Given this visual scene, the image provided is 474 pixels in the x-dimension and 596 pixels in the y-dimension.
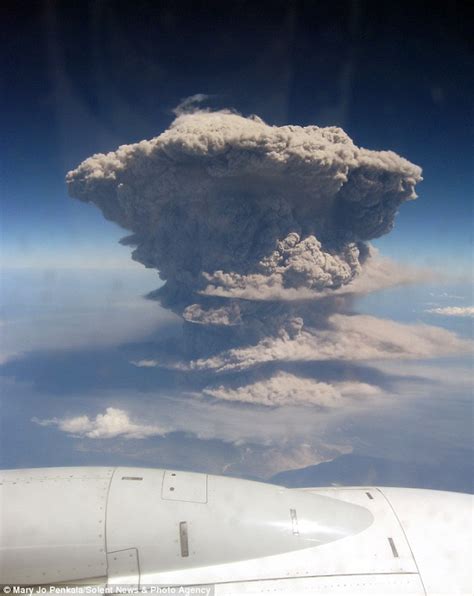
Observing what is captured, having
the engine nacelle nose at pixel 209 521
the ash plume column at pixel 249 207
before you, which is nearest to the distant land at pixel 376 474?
the ash plume column at pixel 249 207

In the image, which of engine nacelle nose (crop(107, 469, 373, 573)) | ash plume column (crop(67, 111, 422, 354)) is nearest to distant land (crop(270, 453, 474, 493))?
ash plume column (crop(67, 111, 422, 354))

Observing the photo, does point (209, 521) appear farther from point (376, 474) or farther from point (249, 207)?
point (376, 474)

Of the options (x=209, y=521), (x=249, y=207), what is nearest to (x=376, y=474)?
(x=249, y=207)

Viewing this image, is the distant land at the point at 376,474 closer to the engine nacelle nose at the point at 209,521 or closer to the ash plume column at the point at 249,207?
the ash plume column at the point at 249,207

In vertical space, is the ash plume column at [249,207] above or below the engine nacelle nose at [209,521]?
above

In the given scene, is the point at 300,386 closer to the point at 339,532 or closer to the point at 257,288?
the point at 257,288

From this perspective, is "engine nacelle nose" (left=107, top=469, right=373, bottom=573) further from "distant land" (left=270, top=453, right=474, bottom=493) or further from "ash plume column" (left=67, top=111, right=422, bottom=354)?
"distant land" (left=270, top=453, right=474, bottom=493)
